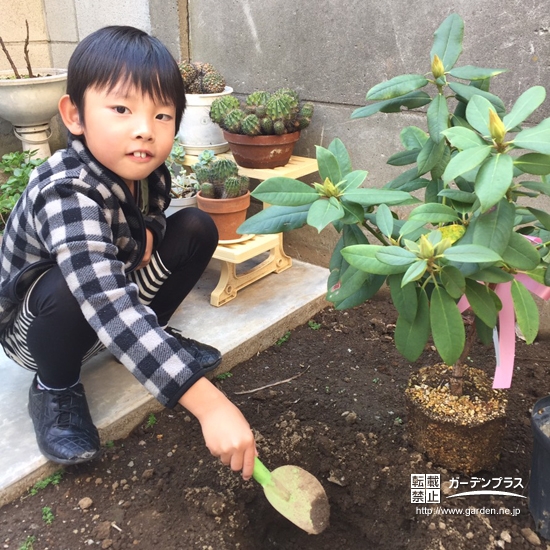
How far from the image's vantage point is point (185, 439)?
64.2 inches

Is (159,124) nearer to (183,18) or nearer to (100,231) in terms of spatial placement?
(100,231)

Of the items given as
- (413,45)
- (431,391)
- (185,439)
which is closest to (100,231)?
(185,439)

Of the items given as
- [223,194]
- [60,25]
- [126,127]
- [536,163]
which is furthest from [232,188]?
[60,25]

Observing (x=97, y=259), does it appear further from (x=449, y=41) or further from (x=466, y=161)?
(x=449, y=41)

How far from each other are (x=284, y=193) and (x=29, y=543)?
39.3 inches

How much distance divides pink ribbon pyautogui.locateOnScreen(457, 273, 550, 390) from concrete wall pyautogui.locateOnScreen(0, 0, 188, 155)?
6.85 ft

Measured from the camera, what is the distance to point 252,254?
7.22ft

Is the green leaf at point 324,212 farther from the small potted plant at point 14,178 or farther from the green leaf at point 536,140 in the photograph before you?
the small potted plant at point 14,178

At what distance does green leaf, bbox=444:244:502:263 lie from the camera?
0.88 metres

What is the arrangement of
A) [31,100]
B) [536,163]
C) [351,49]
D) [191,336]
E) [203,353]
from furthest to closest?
[31,100]
[351,49]
[191,336]
[203,353]
[536,163]

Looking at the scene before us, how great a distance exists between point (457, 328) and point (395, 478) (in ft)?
1.88

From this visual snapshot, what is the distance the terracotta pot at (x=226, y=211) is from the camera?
6.94ft

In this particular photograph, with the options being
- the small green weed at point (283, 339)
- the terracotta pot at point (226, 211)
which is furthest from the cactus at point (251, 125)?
the small green weed at point (283, 339)

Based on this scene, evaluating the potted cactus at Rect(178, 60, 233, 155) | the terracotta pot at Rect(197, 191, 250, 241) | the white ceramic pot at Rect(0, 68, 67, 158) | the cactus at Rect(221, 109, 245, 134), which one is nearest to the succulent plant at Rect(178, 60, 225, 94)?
the potted cactus at Rect(178, 60, 233, 155)
